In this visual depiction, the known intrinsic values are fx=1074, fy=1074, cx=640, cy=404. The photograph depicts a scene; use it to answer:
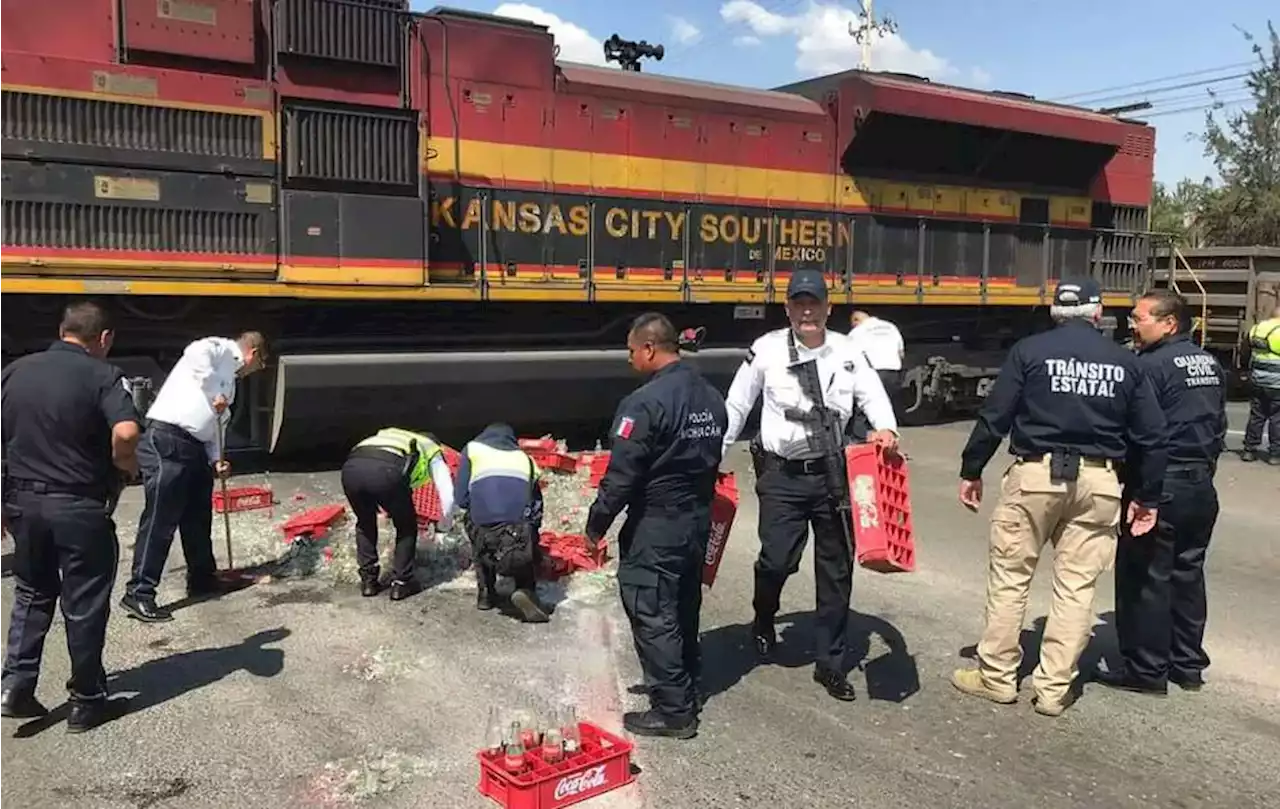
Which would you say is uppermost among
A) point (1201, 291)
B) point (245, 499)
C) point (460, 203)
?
point (460, 203)

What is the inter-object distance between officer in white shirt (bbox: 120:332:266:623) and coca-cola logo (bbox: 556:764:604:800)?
9.70 ft

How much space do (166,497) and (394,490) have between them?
1.15 metres

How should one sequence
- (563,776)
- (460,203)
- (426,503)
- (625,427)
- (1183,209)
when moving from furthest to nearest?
(1183,209), (460,203), (426,503), (625,427), (563,776)

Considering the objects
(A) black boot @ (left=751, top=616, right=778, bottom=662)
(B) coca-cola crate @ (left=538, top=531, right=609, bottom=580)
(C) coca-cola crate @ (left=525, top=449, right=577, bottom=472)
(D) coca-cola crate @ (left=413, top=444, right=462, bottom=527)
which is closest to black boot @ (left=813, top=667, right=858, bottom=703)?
(A) black boot @ (left=751, top=616, right=778, bottom=662)

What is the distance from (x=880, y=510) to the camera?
4367 millimetres

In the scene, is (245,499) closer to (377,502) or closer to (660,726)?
(377,502)

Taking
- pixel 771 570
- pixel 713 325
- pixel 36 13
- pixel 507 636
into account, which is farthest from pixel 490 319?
pixel 771 570

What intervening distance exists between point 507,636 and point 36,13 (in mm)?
6395

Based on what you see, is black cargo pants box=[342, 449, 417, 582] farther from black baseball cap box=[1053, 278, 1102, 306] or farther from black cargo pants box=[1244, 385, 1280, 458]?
black cargo pants box=[1244, 385, 1280, 458]

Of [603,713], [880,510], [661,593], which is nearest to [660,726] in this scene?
[603,713]

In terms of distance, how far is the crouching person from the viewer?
18.3 ft

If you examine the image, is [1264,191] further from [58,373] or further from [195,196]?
[58,373]

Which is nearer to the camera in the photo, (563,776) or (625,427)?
(563,776)

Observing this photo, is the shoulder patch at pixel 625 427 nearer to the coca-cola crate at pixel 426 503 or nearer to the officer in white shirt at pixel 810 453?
the officer in white shirt at pixel 810 453
